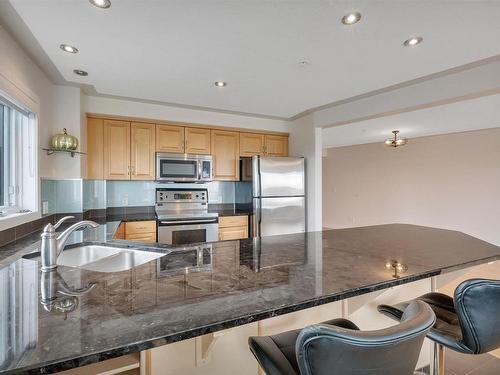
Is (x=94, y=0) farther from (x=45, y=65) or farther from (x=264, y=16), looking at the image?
(x=45, y=65)

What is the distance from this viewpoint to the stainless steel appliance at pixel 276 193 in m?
3.76

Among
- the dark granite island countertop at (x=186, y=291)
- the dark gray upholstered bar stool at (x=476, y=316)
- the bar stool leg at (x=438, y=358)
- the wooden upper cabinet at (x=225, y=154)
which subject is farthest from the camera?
the wooden upper cabinet at (x=225, y=154)

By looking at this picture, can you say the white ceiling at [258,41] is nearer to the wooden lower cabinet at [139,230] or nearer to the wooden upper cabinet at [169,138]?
the wooden upper cabinet at [169,138]

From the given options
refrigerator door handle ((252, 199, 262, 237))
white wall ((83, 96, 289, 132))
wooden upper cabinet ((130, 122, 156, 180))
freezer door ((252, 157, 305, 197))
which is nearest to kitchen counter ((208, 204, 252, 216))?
refrigerator door handle ((252, 199, 262, 237))

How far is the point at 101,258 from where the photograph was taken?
175cm

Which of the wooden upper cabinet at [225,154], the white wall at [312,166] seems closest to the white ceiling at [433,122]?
the white wall at [312,166]

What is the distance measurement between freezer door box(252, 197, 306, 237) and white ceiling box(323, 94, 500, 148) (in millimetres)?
1916

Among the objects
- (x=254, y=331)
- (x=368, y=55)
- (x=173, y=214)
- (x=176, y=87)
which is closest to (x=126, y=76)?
(x=176, y=87)

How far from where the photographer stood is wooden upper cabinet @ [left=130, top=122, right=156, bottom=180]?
3488mm

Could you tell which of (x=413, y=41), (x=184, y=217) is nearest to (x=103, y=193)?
(x=184, y=217)

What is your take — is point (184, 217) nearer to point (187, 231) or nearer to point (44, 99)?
point (187, 231)

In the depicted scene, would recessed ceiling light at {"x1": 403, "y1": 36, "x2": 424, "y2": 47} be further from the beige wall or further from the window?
the beige wall

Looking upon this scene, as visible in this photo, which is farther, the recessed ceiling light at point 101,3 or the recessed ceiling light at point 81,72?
the recessed ceiling light at point 81,72

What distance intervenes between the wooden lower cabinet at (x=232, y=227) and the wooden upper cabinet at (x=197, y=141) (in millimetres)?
994
